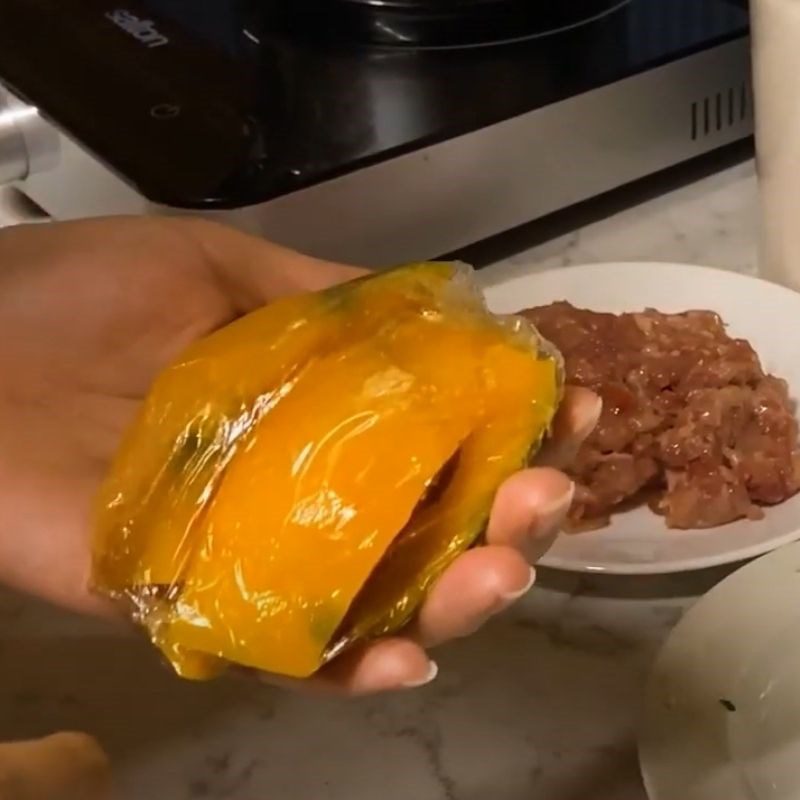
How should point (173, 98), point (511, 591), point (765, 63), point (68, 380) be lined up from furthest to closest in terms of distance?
point (173, 98), point (765, 63), point (68, 380), point (511, 591)

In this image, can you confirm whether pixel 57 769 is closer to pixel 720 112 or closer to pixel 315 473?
pixel 315 473

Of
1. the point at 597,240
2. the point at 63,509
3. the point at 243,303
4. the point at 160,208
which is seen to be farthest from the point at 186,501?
the point at 597,240

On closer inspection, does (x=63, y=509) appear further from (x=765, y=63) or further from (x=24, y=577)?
(x=765, y=63)

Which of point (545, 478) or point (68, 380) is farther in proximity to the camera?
point (68, 380)

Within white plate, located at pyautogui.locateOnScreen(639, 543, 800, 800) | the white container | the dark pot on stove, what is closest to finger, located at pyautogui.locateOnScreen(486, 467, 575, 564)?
white plate, located at pyautogui.locateOnScreen(639, 543, 800, 800)

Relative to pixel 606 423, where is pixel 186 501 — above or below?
above

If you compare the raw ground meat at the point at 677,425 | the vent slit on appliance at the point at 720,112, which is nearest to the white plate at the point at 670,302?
the raw ground meat at the point at 677,425
